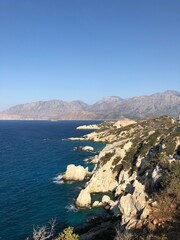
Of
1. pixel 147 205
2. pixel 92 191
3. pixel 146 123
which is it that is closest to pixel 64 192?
pixel 92 191

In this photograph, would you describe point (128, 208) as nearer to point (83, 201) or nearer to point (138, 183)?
point (138, 183)

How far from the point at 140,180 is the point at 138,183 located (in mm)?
7153

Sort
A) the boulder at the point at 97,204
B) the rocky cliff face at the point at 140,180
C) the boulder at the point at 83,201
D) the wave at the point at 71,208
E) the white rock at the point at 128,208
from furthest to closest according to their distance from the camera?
the boulder at the point at 97,204
the boulder at the point at 83,201
the wave at the point at 71,208
the white rock at the point at 128,208
the rocky cliff face at the point at 140,180

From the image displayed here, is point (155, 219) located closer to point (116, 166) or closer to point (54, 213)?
point (54, 213)

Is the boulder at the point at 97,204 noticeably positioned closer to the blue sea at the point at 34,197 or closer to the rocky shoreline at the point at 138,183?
the rocky shoreline at the point at 138,183

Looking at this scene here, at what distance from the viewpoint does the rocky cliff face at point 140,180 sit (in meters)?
31.1

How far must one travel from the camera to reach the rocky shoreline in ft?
98.8

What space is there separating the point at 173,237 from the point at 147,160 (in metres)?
38.1

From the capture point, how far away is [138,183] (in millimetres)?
47250

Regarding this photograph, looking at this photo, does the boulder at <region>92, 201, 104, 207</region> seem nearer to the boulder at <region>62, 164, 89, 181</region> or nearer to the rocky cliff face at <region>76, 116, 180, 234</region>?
the rocky cliff face at <region>76, 116, 180, 234</region>

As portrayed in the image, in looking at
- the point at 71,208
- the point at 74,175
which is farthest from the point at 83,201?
the point at 74,175

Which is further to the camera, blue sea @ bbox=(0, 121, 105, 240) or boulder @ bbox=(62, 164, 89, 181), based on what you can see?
boulder @ bbox=(62, 164, 89, 181)

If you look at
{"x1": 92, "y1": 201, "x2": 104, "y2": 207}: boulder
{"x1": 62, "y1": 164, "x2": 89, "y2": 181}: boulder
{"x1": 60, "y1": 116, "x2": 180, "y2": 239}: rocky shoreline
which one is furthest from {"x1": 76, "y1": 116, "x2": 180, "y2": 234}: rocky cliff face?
{"x1": 62, "y1": 164, "x2": 89, "y2": 181}: boulder

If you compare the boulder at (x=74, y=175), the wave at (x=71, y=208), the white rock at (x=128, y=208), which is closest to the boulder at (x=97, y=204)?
the wave at (x=71, y=208)
